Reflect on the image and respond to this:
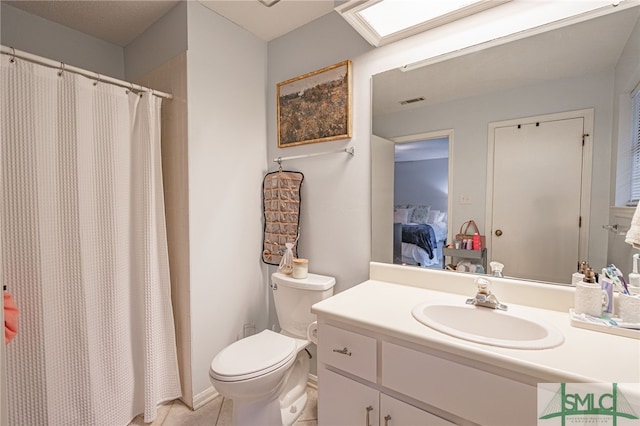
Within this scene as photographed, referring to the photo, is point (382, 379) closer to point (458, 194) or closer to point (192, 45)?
point (458, 194)

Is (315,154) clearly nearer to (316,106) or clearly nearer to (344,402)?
(316,106)

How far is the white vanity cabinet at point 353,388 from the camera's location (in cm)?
106

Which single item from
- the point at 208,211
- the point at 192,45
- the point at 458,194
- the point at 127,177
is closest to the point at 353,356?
the point at 458,194

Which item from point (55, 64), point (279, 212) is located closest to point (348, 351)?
point (279, 212)

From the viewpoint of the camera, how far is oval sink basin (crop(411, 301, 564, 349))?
978 millimetres

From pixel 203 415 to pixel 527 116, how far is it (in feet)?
7.66

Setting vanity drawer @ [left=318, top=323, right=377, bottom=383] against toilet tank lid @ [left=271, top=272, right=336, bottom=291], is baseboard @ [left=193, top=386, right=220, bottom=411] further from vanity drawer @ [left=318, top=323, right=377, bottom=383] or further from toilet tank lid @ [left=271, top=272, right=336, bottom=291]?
vanity drawer @ [left=318, top=323, right=377, bottom=383]

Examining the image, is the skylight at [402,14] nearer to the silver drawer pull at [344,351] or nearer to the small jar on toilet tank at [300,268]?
the small jar on toilet tank at [300,268]

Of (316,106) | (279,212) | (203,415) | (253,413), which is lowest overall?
(203,415)

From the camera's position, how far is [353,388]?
117cm

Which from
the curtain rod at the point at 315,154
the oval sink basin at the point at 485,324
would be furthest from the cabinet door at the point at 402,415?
the curtain rod at the point at 315,154

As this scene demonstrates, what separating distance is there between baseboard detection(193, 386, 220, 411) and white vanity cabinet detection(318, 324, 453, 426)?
96cm
